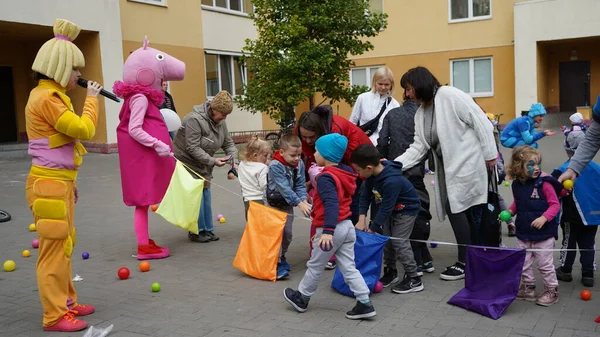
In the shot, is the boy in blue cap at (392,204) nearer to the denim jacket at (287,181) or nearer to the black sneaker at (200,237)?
the denim jacket at (287,181)

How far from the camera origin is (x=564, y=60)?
25625mm

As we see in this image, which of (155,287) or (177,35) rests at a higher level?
(177,35)

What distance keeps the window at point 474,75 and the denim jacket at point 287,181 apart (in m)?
20.5

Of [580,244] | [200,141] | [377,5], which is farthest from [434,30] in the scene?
[580,244]

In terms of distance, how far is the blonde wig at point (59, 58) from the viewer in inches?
166

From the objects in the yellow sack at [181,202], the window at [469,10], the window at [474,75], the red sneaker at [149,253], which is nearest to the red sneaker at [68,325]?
the yellow sack at [181,202]

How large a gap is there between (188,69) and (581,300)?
58.8ft

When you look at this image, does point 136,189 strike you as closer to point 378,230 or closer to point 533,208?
point 378,230

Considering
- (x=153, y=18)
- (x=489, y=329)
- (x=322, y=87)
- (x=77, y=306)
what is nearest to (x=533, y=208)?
(x=489, y=329)

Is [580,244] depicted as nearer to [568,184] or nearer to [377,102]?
[568,184]

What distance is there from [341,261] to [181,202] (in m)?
2.26

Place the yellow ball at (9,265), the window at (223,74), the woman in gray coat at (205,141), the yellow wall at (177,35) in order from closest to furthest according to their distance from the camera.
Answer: the yellow ball at (9,265)
the woman in gray coat at (205,141)
the yellow wall at (177,35)
the window at (223,74)

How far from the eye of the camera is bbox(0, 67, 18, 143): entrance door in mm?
18703

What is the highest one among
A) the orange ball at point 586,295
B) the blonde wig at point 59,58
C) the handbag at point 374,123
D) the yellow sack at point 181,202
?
the blonde wig at point 59,58
